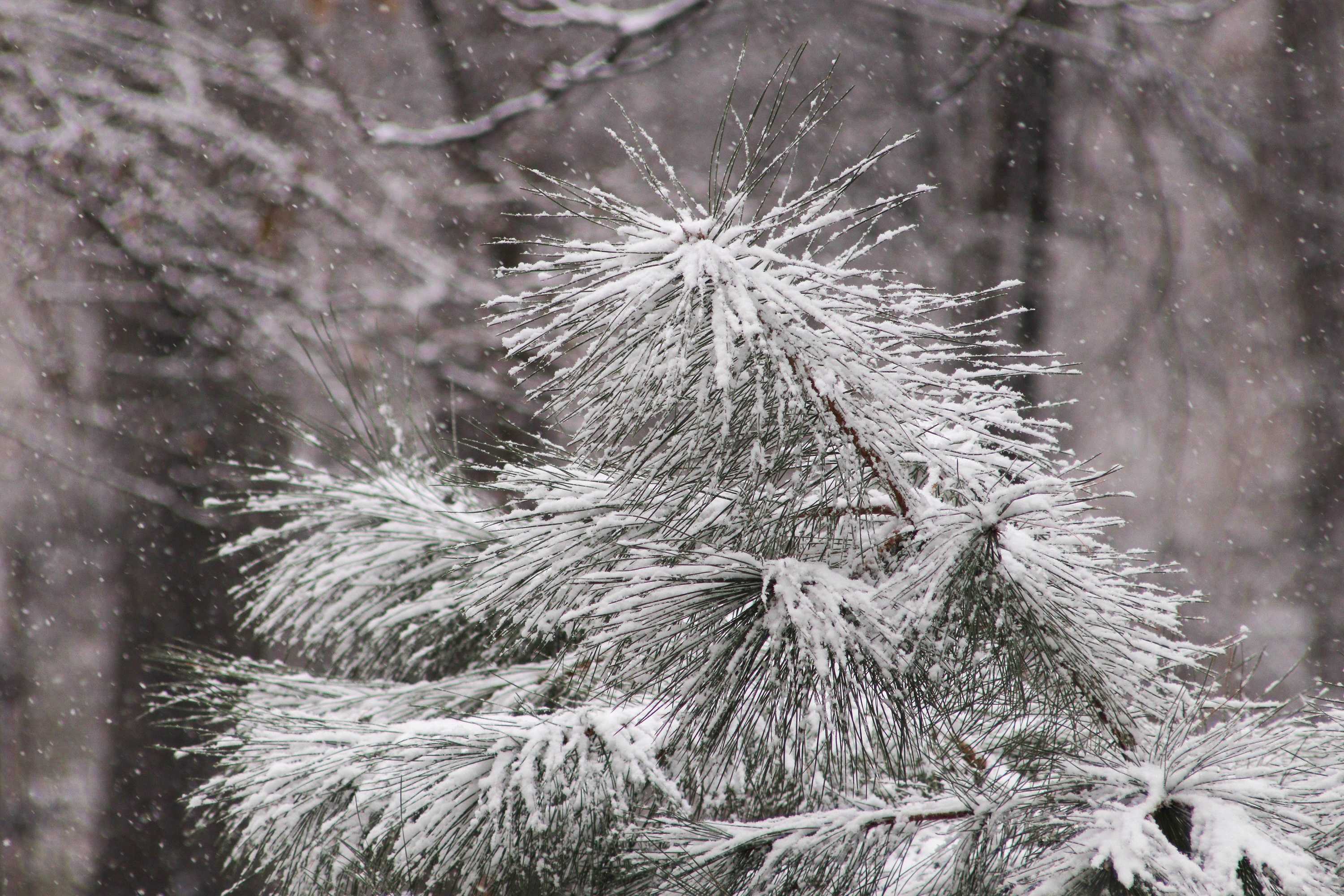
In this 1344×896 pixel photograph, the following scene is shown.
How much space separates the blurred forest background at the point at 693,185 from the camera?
400 centimetres

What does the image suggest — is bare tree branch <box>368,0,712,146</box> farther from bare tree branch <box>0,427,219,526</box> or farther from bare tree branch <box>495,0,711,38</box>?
bare tree branch <box>0,427,219,526</box>

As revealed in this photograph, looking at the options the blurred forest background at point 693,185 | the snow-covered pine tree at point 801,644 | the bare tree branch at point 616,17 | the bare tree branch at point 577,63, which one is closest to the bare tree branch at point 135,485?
the blurred forest background at point 693,185

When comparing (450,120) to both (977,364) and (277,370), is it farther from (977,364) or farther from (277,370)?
(977,364)

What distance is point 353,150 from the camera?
4320 millimetres

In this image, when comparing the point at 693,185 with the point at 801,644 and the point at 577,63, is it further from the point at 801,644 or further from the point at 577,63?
the point at 801,644

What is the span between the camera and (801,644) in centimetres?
58

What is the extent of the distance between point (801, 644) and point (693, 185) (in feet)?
12.0

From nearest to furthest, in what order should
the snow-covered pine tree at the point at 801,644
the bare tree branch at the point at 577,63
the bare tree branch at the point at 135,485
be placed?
the snow-covered pine tree at the point at 801,644
the bare tree branch at the point at 577,63
the bare tree branch at the point at 135,485

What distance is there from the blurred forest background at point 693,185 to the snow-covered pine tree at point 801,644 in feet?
10.0

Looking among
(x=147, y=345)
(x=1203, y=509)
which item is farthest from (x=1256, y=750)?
(x=147, y=345)

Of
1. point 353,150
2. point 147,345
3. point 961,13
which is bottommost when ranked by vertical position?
point 147,345

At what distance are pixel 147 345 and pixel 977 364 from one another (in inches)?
212

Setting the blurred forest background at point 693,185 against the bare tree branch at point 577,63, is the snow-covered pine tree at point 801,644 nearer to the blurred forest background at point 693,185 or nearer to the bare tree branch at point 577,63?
the blurred forest background at point 693,185

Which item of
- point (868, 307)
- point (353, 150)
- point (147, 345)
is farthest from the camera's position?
point (147, 345)
